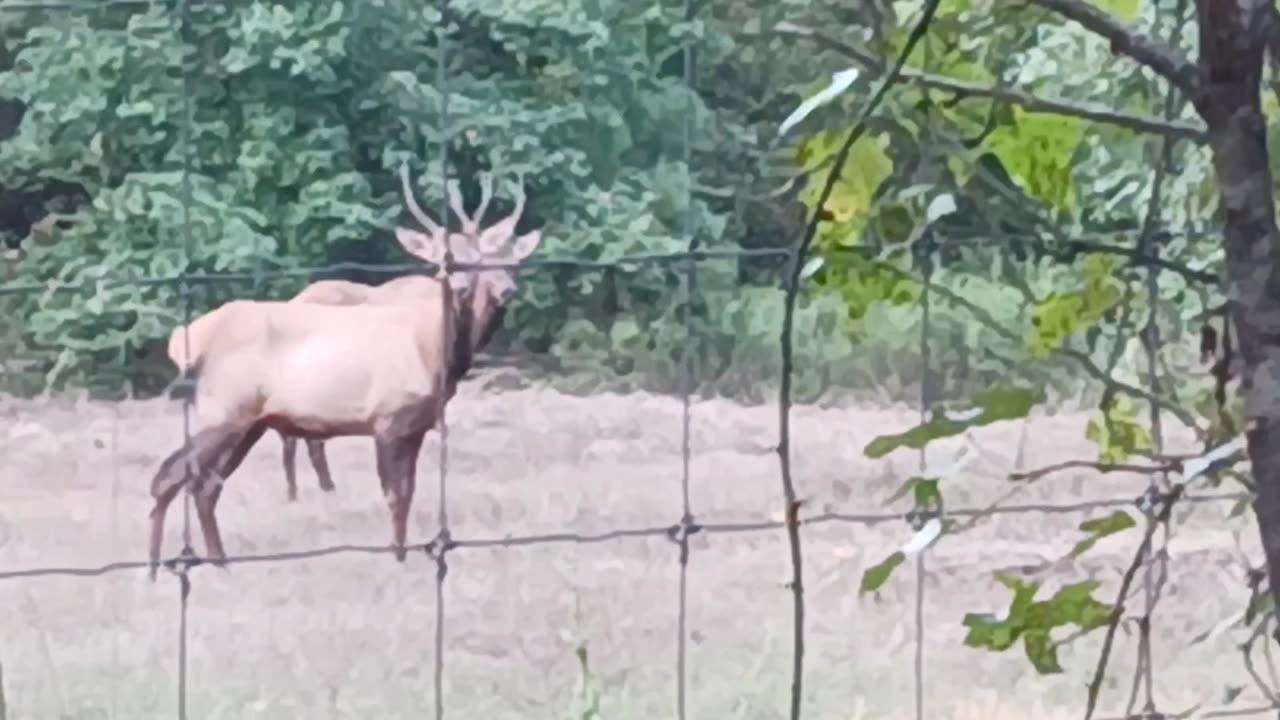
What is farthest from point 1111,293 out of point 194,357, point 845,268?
point 194,357

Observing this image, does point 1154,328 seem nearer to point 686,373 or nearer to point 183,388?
point 686,373

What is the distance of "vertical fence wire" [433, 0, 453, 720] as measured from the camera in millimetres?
694

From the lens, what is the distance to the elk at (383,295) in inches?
27.6

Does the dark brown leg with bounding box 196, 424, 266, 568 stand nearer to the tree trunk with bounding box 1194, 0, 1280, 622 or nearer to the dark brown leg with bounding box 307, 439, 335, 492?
the dark brown leg with bounding box 307, 439, 335, 492

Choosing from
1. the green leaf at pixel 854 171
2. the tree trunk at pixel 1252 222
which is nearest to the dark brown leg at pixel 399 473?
the green leaf at pixel 854 171

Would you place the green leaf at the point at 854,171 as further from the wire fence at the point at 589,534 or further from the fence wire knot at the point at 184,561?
the fence wire knot at the point at 184,561

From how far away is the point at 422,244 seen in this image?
2.33 feet

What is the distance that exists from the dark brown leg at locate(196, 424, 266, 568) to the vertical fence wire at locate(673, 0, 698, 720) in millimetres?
165

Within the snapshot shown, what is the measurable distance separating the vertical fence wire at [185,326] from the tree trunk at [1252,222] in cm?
44

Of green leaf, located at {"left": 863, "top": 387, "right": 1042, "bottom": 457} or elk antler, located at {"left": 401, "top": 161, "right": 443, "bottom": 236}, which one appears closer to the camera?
green leaf, located at {"left": 863, "top": 387, "right": 1042, "bottom": 457}

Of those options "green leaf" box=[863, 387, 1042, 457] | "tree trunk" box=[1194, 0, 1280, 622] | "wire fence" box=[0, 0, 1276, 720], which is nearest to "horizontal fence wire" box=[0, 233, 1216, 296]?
"wire fence" box=[0, 0, 1276, 720]

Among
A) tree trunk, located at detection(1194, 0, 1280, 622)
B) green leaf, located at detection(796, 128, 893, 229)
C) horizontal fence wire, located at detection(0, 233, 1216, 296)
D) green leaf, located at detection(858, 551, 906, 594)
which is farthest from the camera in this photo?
horizontal fence wire, located at detection(0, 233, 1216, 296)

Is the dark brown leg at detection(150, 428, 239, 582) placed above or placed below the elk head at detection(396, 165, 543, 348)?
below

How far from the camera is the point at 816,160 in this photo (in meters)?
0.59
